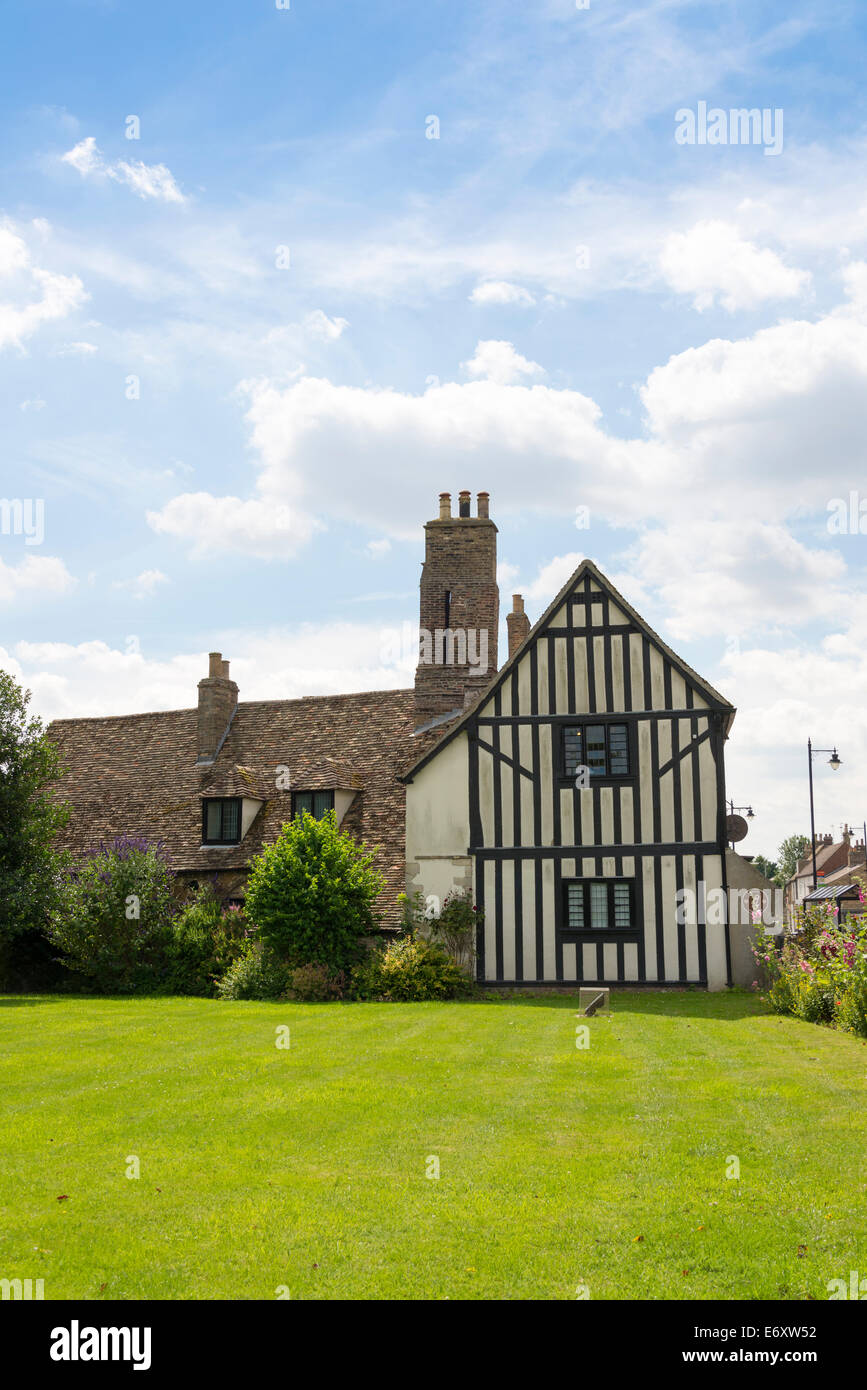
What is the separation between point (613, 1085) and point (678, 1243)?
4.85 m

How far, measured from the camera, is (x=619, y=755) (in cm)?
2241

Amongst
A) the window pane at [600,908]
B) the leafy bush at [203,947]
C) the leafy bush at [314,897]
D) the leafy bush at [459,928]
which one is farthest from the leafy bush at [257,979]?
the window pane at [600,908]

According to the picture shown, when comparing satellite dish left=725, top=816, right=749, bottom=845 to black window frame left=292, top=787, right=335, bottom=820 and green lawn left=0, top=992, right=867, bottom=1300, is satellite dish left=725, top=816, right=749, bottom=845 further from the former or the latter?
green lawn left=0, top=992, right=867, bottom=1300

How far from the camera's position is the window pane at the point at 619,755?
73.4 feet

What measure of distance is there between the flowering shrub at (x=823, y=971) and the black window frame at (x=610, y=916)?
260 centimetres

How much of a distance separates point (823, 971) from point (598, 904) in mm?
6069

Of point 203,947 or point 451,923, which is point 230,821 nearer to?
point 203,947

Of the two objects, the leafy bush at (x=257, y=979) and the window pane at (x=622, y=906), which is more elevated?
the window pane at (x=622, y=906)

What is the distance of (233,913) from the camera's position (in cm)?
2397

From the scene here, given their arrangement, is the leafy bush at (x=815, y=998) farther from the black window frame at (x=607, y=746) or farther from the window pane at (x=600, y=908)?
the black window frame at (x=607, y=746)

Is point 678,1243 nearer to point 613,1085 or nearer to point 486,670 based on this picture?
point 613,1085

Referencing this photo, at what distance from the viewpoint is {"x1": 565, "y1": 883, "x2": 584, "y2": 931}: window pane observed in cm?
2205
